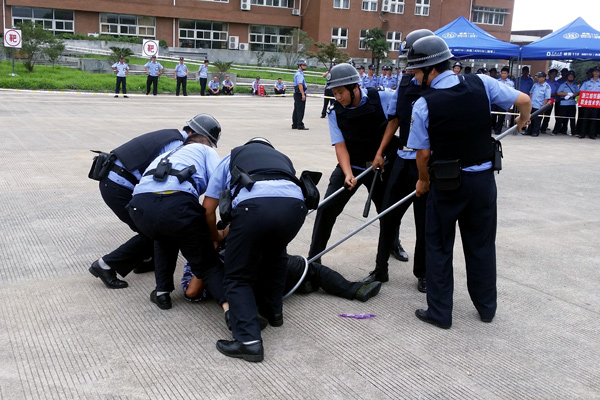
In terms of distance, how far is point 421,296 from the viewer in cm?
462

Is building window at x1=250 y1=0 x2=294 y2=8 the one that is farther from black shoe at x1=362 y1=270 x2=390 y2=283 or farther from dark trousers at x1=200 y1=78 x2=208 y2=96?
black shoe at x1=362 y1=270 x2=390 y2=283

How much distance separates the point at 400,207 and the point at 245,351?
76.0 inches

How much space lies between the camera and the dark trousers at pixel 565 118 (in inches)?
717

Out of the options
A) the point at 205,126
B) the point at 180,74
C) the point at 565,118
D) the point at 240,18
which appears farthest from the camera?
the point at 240,18

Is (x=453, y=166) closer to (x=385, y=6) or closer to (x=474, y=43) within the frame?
(x=474, y=43)

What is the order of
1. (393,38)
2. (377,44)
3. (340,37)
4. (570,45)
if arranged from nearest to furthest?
(570,45) → (377,44) → (340,37) → (393,38)

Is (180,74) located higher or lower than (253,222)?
higher

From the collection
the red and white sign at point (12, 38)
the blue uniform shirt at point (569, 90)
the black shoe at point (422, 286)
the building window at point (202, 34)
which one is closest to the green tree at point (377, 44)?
the building window at point (202, 34)

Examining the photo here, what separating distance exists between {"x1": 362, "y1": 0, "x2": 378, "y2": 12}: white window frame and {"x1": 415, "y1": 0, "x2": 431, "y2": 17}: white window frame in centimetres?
446

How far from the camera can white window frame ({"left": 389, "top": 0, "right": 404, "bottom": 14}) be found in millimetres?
53928

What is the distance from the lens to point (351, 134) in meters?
4.78

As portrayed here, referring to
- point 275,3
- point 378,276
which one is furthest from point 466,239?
point 275,3

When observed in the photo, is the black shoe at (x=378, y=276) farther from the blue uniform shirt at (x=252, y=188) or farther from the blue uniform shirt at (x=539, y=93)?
the blue uniform shirt at (x=539, y=93)

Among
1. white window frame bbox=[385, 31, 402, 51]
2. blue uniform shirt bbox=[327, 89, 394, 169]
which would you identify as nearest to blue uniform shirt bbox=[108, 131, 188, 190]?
blue uniform shirt bbox=[327, 89, 394, 169]
